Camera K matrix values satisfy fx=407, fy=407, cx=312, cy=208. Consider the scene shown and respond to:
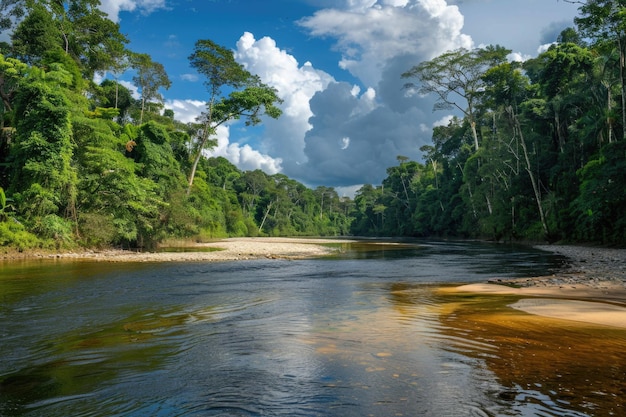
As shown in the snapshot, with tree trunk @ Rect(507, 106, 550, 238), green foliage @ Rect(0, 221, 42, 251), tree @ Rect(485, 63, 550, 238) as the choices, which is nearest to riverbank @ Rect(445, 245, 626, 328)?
green foliage @ Rect(0, 221, 42, 251)

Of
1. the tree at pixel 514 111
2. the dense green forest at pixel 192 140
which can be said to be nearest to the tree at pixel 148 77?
the dense green forest at pixel 192 140

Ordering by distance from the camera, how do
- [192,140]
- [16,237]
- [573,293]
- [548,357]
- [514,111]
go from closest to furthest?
[548,357] < [573,293] < [16,237] < [514,111] < [192,140]

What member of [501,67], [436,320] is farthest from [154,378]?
[501,67]

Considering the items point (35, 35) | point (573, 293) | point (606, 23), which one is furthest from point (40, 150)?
point (606, 23)

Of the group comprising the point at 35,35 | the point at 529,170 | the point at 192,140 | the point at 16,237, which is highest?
the point at 35,35

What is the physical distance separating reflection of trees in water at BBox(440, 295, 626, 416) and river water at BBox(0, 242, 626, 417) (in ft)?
0.06

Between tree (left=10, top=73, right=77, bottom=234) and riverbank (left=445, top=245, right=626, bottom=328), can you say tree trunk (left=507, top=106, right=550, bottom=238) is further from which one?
tree (left=10, top=73, right=77, bottom=234)

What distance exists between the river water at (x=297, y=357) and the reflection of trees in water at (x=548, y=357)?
0.06ft

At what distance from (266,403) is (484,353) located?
119 inches

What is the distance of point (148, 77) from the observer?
4594cm

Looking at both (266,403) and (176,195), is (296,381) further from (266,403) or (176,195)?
(176,195)

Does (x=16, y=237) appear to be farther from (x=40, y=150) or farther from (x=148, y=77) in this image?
(x=148, y=77)

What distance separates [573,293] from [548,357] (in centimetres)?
592

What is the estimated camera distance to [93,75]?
1623 inches
